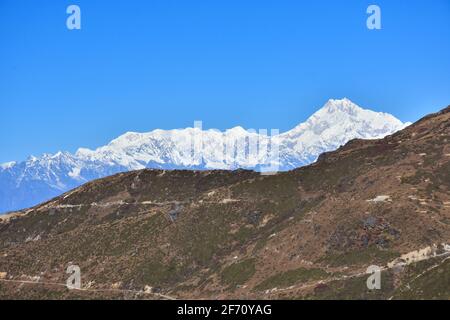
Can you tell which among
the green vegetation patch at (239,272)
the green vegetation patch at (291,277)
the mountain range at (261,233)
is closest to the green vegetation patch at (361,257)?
the mountain range at (261,233)

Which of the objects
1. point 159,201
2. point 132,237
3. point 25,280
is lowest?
point 25,280

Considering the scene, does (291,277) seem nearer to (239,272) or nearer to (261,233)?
(239,272)

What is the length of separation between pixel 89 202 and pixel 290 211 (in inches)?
2889

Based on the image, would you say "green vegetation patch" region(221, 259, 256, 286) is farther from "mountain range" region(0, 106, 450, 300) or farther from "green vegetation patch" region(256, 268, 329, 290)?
"green vegetation patch" region(256, 268, 329, 290)

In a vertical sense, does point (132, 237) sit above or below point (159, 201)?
below

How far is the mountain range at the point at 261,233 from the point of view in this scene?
4397 inches

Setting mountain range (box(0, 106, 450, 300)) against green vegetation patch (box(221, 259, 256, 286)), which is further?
green vegetation patch (box(221, 259, 256, 286))

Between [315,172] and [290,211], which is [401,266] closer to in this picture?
[290,211]

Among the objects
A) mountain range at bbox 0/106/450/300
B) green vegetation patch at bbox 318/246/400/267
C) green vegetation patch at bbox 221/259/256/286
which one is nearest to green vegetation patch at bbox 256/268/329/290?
mountain range at bbox 0/106/450/300

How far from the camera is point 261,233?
148875 millimetres

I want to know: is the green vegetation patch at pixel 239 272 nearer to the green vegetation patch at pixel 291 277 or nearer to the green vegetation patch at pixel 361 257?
the green vegetation patch at pixel 291 277

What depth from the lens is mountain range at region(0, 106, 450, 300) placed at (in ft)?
366

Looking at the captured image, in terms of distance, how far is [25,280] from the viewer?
509ft
